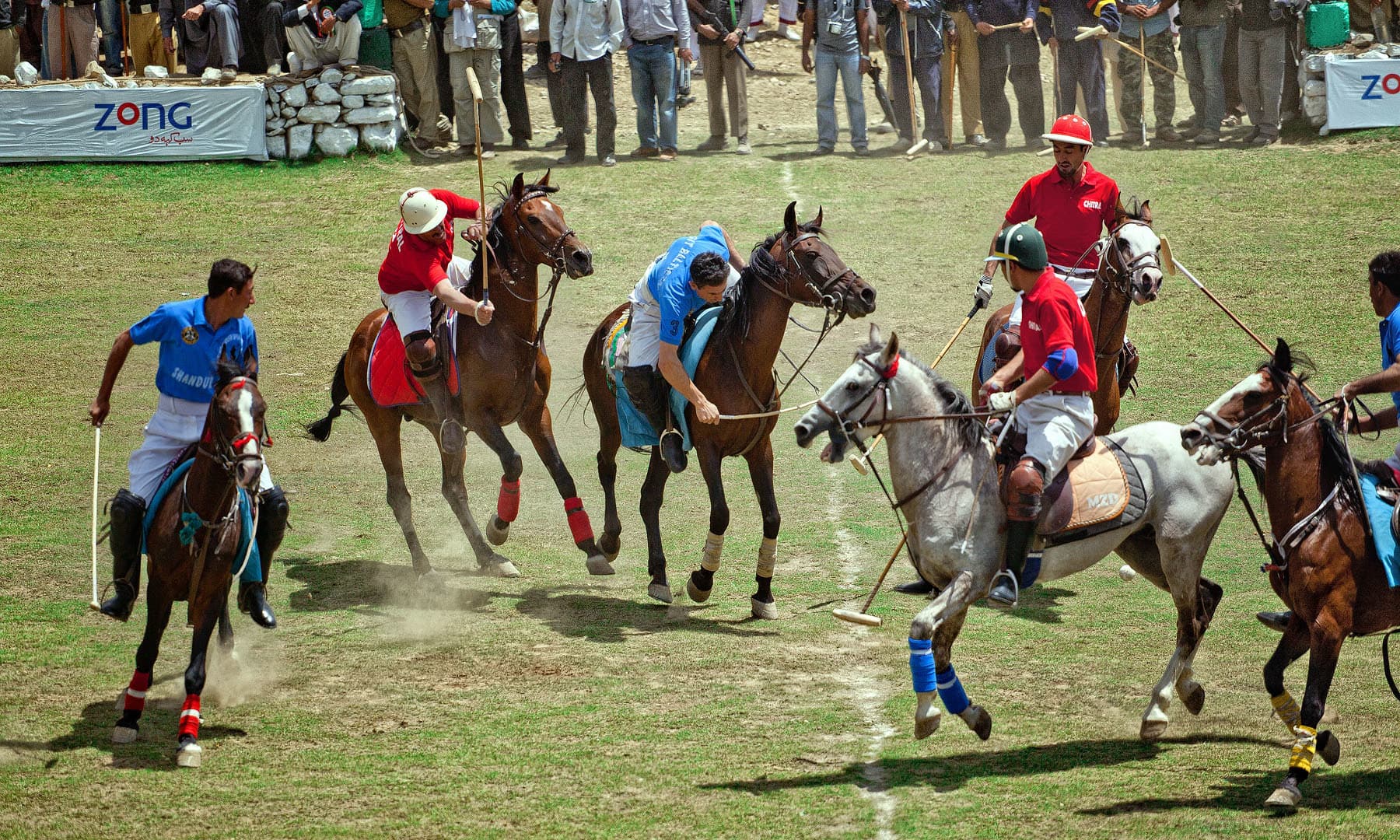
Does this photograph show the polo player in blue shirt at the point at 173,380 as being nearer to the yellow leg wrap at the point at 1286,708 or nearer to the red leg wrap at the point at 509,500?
the red leg wrap at the point at 509,500

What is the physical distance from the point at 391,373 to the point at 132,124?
37.2 ft

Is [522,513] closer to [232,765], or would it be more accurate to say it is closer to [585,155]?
[232,765]

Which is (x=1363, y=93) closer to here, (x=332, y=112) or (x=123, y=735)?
(x=332, y=112)

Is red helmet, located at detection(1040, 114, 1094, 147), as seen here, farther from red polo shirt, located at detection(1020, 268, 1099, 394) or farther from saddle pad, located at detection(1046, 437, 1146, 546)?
saddle pad, located at detection(1046, 437, 1146, 546)

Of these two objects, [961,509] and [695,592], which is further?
[695,592]

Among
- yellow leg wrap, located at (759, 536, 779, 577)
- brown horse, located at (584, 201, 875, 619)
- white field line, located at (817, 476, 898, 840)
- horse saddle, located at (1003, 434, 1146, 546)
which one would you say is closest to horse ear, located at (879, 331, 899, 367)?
horse saddle, located at (1003, 434, 1146, 546)

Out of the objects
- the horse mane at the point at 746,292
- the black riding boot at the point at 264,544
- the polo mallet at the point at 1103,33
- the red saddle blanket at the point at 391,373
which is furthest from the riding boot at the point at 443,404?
the polo mallet at the point at 1103,33

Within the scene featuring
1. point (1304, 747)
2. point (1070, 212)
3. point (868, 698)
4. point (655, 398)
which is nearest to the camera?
point (1304, 747)

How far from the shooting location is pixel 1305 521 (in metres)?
7.63

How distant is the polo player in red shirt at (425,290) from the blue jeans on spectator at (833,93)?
10.8m

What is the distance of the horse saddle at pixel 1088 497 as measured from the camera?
805 cm

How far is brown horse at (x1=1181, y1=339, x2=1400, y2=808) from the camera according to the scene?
7.54m

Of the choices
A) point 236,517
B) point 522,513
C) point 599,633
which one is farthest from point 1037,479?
point 522,513

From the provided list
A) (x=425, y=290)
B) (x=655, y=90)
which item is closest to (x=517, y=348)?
(x=425, y=290)
